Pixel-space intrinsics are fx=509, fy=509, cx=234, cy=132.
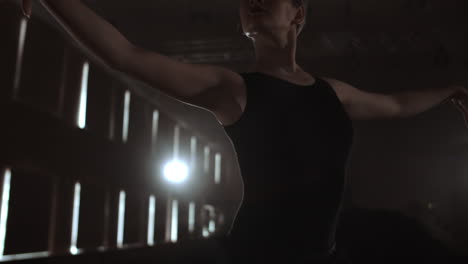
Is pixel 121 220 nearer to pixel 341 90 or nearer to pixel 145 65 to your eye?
pixel 341 90

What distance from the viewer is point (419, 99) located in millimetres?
1098

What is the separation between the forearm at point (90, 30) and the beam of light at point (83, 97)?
5.11 meters

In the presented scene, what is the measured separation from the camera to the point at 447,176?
33.3 feet

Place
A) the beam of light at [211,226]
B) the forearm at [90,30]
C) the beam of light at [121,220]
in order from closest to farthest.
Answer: the forearm at [90,30], the beam of light at [121,220], the beam of light at [211,226]

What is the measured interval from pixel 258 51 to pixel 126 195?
634 centimetres

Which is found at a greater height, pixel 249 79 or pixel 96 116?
pixel 96 116

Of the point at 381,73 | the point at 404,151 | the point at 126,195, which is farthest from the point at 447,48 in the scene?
the point at 126,195

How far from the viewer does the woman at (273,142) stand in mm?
820

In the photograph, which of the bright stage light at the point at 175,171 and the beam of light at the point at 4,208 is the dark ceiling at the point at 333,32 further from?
the bright stage light at the point at 175,171

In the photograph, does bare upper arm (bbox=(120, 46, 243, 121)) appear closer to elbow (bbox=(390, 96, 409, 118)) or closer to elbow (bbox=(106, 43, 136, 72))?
elbow (bbox=(106, 43, 136, 72))

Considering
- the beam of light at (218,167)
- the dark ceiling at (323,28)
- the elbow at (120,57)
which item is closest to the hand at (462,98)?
the elbow at (120,57)

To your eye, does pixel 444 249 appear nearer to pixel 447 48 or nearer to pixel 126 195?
pixel 447 48

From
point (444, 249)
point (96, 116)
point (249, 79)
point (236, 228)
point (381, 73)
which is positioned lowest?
point (444, 249)

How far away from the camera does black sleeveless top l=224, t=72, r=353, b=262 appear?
2.77ft
